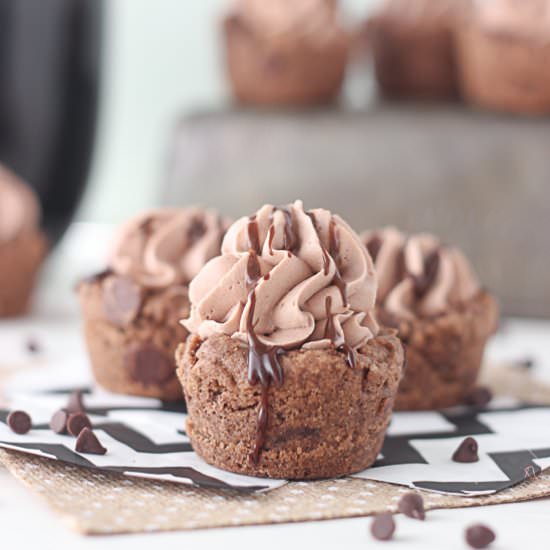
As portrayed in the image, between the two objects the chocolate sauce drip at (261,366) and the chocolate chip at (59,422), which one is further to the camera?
the chocolate chip at (59,422)

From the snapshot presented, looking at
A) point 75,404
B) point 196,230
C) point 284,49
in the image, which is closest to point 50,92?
point 284,49

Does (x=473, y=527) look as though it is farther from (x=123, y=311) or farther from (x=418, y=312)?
(x=123, y=311)

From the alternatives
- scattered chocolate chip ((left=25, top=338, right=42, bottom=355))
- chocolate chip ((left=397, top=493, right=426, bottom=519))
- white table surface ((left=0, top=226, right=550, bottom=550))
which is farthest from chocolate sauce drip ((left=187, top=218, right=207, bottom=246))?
chocolate chip ((left=397, top=493, right=426, bottom=519))

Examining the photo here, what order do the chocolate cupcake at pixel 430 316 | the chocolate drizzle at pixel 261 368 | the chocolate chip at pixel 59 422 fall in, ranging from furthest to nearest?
the chocolate cupcake at pixel 430 316 → the chocolate chip at pixel 59 422 → the chocolate drizzle at pixel 261 368

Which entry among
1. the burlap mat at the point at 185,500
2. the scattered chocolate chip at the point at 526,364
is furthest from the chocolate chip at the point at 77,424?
the scattered chocolate chip at the point at 526,364

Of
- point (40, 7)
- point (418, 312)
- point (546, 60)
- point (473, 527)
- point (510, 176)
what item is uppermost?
point (40, 7)

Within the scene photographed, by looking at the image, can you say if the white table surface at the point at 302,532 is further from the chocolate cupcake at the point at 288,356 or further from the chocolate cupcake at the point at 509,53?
the chocolate cupcake at the point at 509,53

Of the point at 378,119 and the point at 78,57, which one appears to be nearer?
the point at 378,119

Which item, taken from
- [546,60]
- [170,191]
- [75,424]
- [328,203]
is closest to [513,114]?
[546,60]
